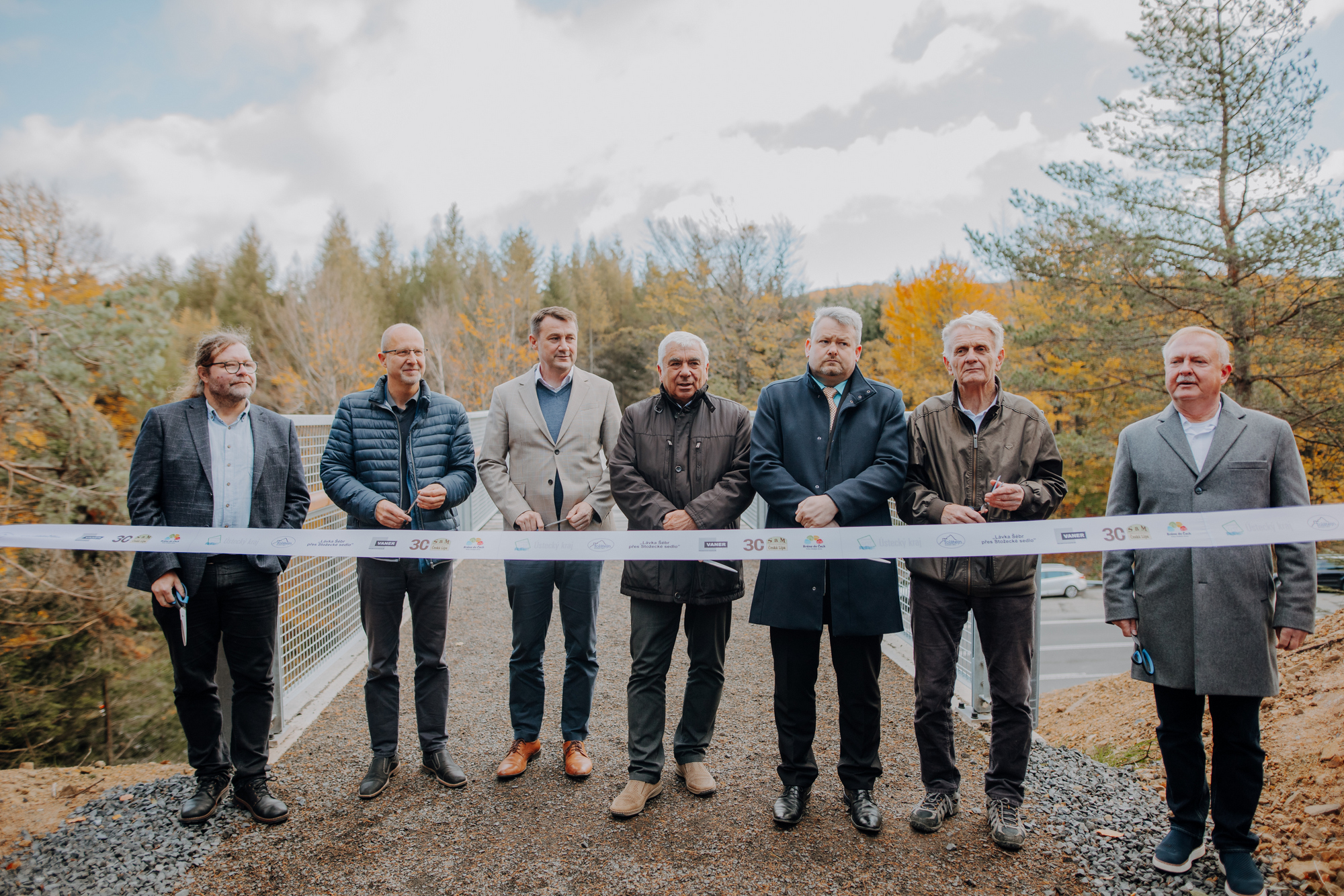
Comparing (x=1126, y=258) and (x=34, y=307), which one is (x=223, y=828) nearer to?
(x=34, y=307)

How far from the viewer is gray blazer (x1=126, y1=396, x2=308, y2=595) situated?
284cm

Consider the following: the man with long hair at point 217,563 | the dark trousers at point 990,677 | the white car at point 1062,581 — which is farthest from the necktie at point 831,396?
the white car at point 1062,581

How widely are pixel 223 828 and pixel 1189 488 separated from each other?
3.84 m

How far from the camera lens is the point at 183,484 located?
292 cm

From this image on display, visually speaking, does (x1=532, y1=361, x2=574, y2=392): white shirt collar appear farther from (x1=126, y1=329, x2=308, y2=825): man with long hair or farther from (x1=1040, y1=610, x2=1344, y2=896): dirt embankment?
(x1=1040, y1=610, x2=1344, y2=896): dirt embankment

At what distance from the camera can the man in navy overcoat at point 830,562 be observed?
110 inches

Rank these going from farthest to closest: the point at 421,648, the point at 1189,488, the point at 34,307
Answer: the point at 34,307
the point at 421,648
the point at 1189,488

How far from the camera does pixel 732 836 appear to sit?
9.07ft

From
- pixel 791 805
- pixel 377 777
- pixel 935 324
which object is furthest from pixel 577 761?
pixel 935 324

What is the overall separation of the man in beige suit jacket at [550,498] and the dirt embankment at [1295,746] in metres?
2.58

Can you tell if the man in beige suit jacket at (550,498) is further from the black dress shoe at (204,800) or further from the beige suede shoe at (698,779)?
the black dress shoe at (204,800)

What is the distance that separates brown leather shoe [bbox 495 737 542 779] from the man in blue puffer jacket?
0.17 meters

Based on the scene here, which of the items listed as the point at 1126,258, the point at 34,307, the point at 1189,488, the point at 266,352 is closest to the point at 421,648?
the point at 1189,488

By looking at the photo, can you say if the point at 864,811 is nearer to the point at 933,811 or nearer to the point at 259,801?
the point at 933,811
